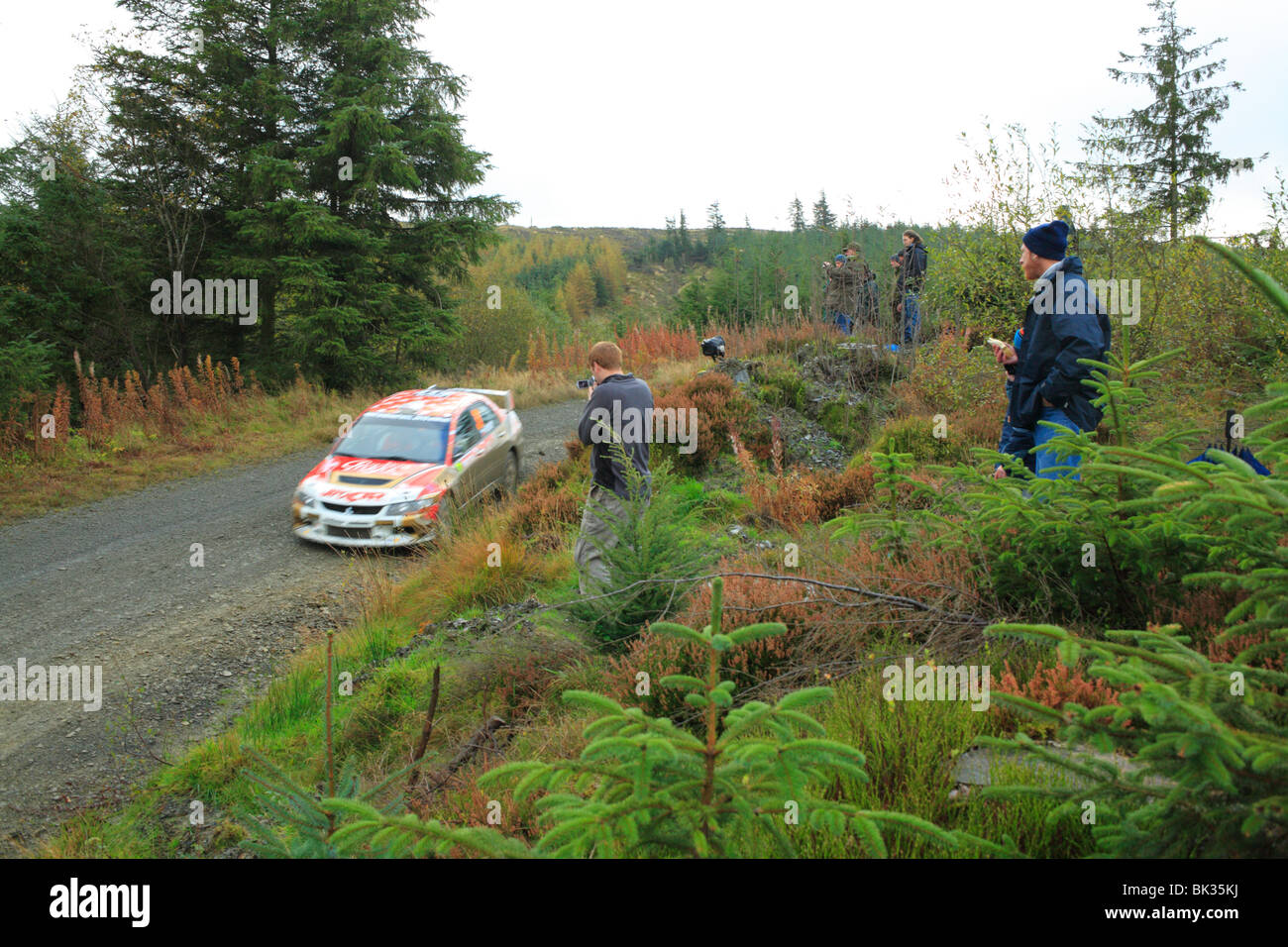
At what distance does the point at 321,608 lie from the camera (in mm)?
7781

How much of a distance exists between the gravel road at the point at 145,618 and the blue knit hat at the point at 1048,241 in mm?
6297

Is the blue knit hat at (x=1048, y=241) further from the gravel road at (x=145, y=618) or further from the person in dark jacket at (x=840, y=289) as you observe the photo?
the person in dark jacket at (x=840, y=289)

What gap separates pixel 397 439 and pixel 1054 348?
794 centimetres

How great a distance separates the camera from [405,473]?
9.51 m

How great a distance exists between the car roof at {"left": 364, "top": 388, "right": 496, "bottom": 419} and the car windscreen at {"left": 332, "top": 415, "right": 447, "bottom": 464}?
15cm

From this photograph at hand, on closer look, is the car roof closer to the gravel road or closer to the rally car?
the rally car

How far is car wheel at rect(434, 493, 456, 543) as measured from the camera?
893 centimetres

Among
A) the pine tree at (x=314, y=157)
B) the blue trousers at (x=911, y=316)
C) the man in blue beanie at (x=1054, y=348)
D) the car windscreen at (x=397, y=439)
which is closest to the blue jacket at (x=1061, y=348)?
the man in blue beanie at (x=1054, y=348)

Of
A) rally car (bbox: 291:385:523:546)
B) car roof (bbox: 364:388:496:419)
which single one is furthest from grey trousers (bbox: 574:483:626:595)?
car roof (bbox: 364:388:496:419)

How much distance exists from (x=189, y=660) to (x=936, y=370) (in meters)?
9.06

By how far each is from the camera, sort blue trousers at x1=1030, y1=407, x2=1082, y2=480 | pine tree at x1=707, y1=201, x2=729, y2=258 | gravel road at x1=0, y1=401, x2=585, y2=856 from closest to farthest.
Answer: blue trousers at x1=1030, y1=407, x2=1082, y2=480
gravel road at x1=0, y1=401, x2=585, y2=856
pine tree at x1=707, y1=201, x2=729, y2=258

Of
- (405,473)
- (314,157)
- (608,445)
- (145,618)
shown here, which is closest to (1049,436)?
(608,445)
